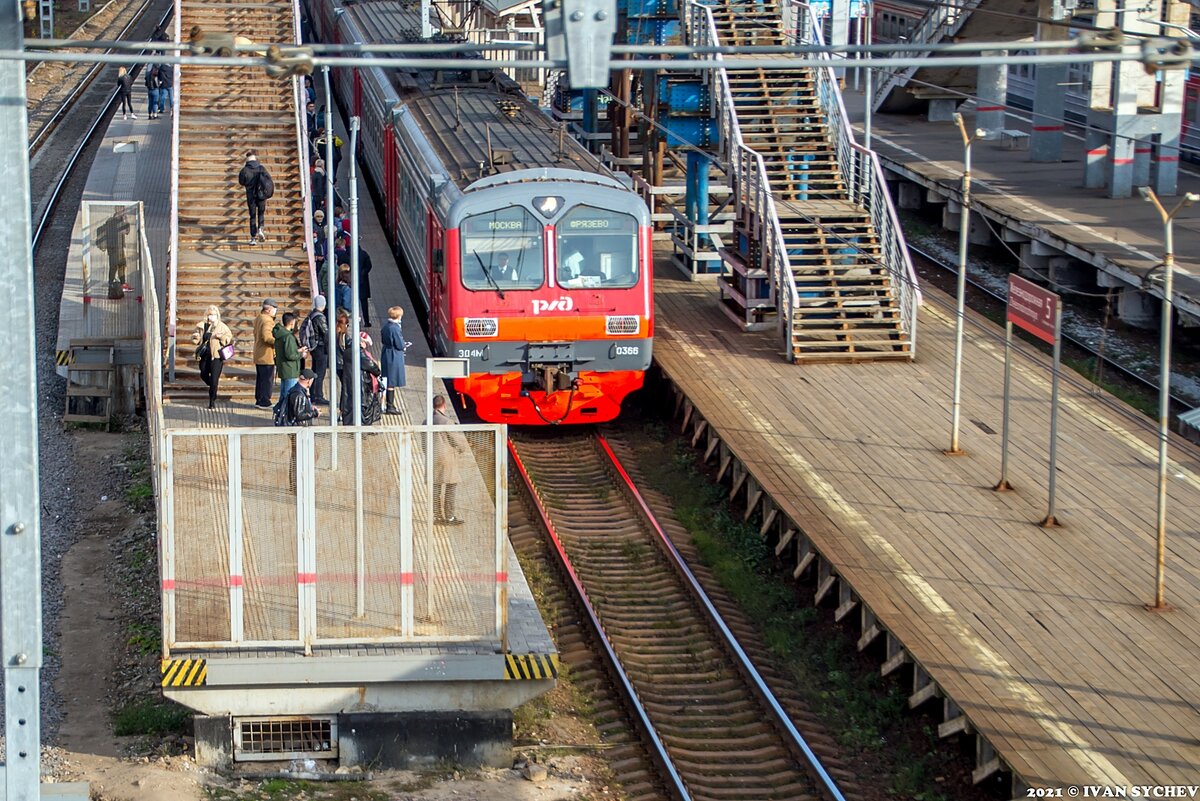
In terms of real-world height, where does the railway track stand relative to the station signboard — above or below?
below

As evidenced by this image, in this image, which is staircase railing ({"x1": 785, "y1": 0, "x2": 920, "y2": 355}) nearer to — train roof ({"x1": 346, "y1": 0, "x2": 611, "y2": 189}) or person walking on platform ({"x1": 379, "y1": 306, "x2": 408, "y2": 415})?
train roof ({"x1": 346, "y1": 0, "x2": 611, "y2": 189})

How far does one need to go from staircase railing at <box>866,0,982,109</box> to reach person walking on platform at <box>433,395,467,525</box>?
20416 millimetres

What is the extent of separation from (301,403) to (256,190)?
6.11 meters

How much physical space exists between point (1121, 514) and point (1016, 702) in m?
4.07

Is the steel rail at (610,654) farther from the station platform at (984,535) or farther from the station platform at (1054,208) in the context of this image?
the station platform at (1054,208)

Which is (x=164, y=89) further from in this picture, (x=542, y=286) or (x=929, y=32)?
(x=542, y=286)

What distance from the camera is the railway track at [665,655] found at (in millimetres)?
11445

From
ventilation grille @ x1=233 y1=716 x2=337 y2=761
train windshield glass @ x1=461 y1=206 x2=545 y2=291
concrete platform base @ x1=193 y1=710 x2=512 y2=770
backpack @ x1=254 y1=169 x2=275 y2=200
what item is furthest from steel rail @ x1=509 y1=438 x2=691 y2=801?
backpack @ x1=254 y1=169 x2=275 y2=200

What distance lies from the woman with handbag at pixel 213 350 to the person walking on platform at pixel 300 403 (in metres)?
1.62

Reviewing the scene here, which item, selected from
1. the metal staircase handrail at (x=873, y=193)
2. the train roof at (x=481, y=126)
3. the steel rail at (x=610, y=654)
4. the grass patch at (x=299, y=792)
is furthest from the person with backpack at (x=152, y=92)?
the grass patch at (x=299, y=792)

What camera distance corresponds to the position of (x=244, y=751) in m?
11.5

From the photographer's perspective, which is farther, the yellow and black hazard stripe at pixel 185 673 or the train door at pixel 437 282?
the train door at pixel 437 282

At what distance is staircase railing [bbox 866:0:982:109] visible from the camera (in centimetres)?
3145

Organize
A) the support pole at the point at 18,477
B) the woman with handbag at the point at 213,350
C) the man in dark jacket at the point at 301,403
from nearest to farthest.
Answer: the support pole at the point at 18,477 → the man in dark jacket at the point at 301,403 → the woman with handbag at the point at 213,350
